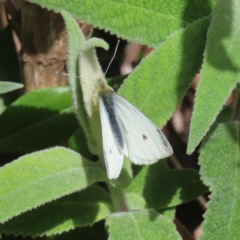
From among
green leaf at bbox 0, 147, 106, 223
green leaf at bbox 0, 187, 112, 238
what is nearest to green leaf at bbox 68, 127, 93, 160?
green leaf at bbox 0, 187, 112, 238

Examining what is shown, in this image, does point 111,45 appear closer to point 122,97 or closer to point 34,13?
point 34,13

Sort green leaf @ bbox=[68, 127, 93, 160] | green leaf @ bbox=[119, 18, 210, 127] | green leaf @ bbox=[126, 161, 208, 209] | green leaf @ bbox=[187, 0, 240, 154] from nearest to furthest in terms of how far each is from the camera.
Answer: green leaf @ bbox=[187, 0, 240, 154], green leaf @ bbox=[119, 18, 210, 127], green leaf @ bbox=[126, 161, 208, 209], green leaf @ bbox=[68, 127, 93, 160]

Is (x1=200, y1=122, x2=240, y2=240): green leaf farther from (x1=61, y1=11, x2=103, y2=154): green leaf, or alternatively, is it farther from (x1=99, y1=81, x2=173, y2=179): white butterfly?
(x1=61, y1=11, x2=103, y2=154): green leaf

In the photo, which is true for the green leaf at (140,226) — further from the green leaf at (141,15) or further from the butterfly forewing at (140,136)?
the green leaf at (141,15)

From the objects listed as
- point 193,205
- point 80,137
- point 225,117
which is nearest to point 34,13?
point 80,137

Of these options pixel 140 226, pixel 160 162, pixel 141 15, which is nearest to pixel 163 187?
pixel 160 162

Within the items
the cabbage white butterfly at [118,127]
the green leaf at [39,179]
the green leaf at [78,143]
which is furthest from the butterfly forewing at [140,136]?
the green leaf at [78,143]
